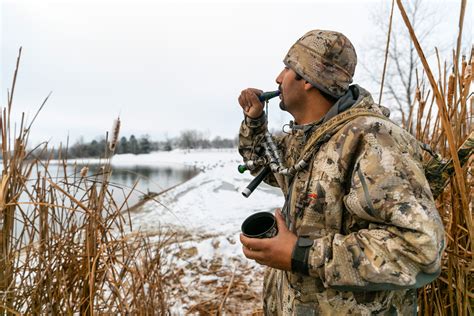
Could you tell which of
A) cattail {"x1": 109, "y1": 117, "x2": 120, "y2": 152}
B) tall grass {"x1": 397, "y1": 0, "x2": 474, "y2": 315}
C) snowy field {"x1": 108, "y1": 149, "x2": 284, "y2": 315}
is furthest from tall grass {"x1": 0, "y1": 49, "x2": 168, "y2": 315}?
tall grass {"x1": 397, "y1": 0, "x2": 474, "y2": 315}

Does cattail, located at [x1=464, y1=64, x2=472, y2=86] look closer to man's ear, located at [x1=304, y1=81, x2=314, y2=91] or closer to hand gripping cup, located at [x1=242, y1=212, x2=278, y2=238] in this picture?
man's ear, located at [x1=304, y1=81, x2=314, y2=91]

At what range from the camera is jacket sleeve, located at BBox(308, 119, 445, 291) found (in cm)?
88

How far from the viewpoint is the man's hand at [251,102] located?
1.56 metres

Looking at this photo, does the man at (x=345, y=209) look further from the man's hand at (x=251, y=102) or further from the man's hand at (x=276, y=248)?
the man's hand at (x=251, y=102)

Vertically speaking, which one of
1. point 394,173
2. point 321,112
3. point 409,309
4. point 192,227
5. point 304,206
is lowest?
point 192,227

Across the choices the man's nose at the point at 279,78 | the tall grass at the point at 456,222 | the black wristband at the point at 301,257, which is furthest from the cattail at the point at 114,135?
the tall grass at the point at 456,222

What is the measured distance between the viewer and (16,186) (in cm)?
135

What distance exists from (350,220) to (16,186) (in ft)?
4.42

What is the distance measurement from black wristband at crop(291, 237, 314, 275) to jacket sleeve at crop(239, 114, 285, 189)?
602 millimetres

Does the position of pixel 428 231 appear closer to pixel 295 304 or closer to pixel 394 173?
pixel 394 173

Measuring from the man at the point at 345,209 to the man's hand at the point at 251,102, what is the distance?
0.18 metres

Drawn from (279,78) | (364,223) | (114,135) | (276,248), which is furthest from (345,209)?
(114,135)

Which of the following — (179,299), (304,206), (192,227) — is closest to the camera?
(304,206)

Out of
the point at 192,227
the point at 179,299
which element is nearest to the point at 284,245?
the point at 179,299
